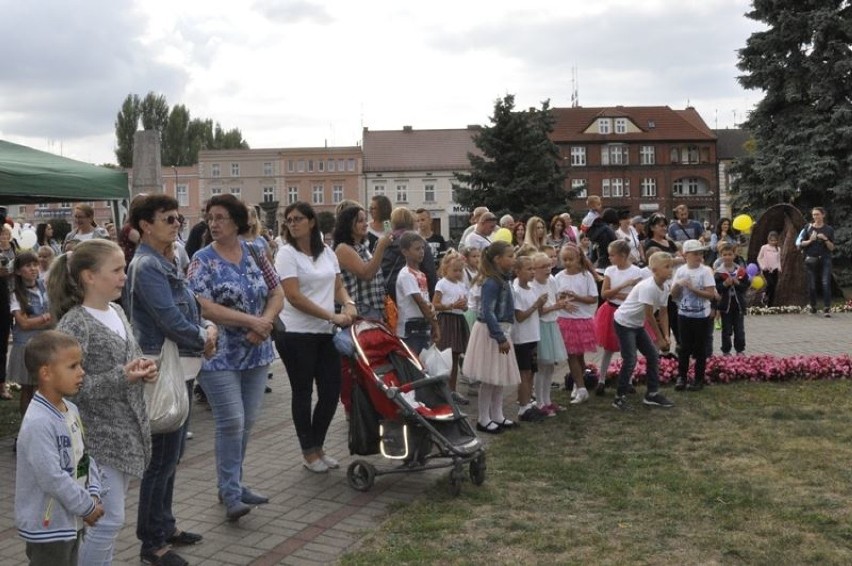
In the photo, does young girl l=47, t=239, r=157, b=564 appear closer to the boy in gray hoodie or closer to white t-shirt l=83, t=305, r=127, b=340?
white t-shirt l=83, t=305, r=127, b=340

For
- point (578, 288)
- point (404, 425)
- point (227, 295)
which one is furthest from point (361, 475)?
point (578, 288)

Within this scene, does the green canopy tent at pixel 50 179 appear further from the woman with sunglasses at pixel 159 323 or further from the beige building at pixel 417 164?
the beige building at pixel 417 164

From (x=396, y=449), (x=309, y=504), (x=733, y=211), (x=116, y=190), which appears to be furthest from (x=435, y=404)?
(x=733, y=211)

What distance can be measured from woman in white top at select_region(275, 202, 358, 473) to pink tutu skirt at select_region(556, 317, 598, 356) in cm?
329

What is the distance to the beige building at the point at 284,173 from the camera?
83.3m

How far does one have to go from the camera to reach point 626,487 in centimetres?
592

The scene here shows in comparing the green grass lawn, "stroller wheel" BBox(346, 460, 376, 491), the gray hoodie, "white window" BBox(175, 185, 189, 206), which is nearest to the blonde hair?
the gray hoodie

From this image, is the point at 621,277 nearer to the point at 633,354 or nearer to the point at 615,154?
the point at 633,354

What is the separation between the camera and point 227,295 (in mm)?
5152

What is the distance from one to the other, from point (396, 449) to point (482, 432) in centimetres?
177

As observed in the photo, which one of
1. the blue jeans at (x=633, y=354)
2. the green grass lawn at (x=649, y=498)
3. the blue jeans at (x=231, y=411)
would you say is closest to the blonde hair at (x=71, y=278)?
the blue jeans at (x=231, y=411)

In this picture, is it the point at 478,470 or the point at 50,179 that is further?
the point at 50,179

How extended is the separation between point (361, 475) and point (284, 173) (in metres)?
81.5

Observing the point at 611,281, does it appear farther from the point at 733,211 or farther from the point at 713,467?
the point at 733,211
